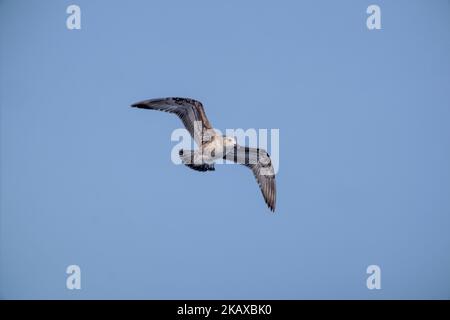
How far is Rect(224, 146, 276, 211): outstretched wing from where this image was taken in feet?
37.3

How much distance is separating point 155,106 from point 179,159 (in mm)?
1026

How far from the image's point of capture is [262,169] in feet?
38.9

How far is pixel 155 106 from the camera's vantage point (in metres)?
10.3

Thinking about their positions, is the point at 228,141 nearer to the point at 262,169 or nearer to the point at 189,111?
the point at 189,111

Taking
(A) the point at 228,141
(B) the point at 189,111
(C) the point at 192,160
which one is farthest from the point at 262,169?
(B) the point at 189,111

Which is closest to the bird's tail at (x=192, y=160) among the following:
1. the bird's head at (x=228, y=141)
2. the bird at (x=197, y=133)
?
the bird at (x=197, y=133)

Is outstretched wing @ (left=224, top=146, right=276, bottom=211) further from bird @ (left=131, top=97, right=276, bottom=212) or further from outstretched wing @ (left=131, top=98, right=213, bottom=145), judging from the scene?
outstretched wing @ (left=131, top=98, right=213, bottom=145)

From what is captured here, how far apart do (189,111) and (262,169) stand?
229 centimetres

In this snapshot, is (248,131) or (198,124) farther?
(248,131)

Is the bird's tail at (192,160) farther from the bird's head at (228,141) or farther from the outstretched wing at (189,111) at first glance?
the bird's head at (228,141)
